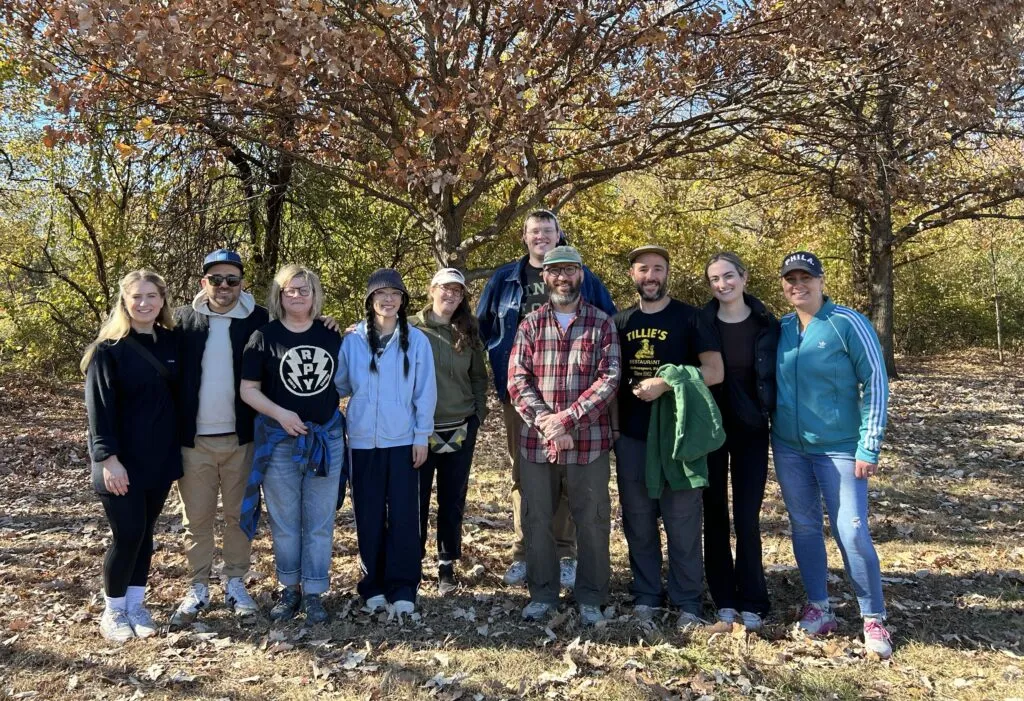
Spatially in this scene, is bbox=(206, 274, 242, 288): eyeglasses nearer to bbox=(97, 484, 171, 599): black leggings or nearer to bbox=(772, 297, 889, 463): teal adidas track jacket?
bbox=(97, 484, 171, 599): black leggings

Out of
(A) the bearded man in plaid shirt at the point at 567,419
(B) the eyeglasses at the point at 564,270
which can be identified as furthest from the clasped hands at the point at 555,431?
(B) the eyeglasses at the point at 564,270

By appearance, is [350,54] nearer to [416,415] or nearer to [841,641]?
[416,415]

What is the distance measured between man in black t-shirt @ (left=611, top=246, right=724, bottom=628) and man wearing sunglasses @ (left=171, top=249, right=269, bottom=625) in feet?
7.41

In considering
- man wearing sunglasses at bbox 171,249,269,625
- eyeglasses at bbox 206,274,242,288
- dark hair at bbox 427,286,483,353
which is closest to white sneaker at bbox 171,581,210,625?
man wearing sunglasses at bbox 171,249,269,625

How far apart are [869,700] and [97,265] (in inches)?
566

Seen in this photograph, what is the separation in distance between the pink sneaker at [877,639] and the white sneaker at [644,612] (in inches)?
45.6

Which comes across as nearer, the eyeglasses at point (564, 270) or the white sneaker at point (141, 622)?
the white sneaker at point (141, 622)

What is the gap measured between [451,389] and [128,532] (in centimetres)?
201

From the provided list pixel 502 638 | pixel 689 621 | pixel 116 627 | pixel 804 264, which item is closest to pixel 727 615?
pixel 689 621

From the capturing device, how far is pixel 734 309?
4.25m

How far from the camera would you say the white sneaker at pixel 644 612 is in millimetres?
4371

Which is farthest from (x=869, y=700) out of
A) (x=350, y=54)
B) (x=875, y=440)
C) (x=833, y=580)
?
(x=350, y=54)

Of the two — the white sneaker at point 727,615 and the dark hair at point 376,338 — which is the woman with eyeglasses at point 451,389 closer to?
the dark hair at point 376,338

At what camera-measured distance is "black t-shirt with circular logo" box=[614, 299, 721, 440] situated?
14.0ft
